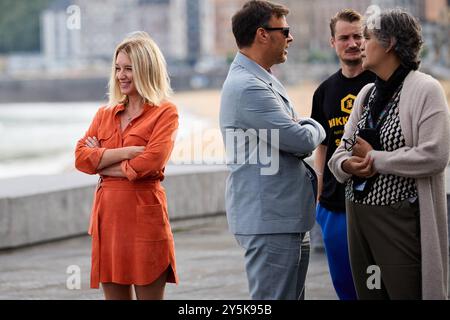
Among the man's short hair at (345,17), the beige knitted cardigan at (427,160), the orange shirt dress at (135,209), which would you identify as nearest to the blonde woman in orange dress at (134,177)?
the orange shirt dress at (135,209)

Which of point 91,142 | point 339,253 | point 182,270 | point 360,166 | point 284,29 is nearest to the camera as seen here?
point 360,166

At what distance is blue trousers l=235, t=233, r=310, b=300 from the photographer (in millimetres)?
4160

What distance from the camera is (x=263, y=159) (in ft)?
13.6

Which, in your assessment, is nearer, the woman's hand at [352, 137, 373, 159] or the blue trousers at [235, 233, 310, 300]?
the woman's hand at [352, 137, 373, 159]

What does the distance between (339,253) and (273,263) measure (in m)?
0.85

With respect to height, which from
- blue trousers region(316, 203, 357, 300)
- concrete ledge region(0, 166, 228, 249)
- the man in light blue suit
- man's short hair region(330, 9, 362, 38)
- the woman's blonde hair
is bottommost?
concrete ledge region(0, 166, 228, 249)

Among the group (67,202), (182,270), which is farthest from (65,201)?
(182,270)

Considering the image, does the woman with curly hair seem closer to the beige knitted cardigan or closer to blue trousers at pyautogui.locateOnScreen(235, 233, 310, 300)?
the beige knitted cardigan

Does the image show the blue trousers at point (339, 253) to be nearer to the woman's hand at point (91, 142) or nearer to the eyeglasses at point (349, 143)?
the eyeglasses at point (349, 143)

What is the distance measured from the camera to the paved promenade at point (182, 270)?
705cm

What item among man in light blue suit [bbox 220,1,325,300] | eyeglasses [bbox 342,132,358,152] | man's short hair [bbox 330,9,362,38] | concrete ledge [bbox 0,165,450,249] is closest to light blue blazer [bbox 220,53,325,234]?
man in light blue suit [bbox 220,1,325,300]

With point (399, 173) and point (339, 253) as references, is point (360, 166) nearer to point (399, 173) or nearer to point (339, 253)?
point (399, 173)

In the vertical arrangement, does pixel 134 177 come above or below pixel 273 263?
above

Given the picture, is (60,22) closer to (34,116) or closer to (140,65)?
(34,116)
